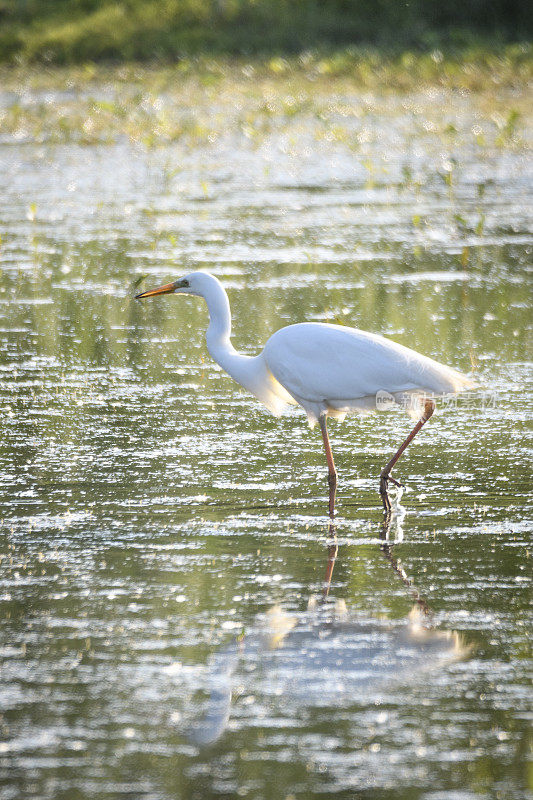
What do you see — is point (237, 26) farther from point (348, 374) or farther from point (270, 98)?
point (348, 374)

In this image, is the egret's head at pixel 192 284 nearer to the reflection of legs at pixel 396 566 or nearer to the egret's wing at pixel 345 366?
the egret's wing at pixel 345 366

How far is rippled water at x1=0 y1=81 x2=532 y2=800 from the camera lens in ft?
13.2

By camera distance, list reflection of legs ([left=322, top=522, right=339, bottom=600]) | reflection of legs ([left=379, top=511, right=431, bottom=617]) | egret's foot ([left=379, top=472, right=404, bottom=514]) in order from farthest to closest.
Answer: egret's foot ([left=379, top=472, right=404, bottom=514]) → reflection of legs ([left=322, top=522, right=339, bottom=600]) → reflection of legs ([left=379, top=511, right=431, bottom=617])

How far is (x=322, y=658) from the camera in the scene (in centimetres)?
465

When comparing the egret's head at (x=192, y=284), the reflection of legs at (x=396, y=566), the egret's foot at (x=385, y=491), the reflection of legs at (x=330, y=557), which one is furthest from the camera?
the egret's head at (x=192, y=284)

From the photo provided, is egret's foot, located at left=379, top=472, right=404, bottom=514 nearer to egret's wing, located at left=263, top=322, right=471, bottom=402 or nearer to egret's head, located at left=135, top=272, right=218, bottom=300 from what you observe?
egret's wing, located at left=263, top=322, right=471, bottom=402

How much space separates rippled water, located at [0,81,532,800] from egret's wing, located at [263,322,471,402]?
1.64 ft

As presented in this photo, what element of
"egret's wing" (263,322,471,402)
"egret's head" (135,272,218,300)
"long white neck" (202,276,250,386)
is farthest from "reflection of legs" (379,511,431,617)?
"egret's head" (135,272,218,300)

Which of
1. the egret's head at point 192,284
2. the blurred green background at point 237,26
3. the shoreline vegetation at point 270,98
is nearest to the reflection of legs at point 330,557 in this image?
the egret's head at point 192,284

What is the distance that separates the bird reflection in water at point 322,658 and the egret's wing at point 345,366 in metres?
1.57

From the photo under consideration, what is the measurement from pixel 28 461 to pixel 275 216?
333 inches

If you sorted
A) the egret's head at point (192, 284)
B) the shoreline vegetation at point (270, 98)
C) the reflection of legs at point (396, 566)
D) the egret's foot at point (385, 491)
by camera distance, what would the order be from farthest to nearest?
1. the shoreline vegetation at point (270, 98)
2. the egret's head at point (192, 284)
3. the egret's foot at point (385, 491)
4. the reflection of legs at point (396, 566)

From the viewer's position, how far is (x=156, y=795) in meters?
3.80

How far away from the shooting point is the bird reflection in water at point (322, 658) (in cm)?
436
